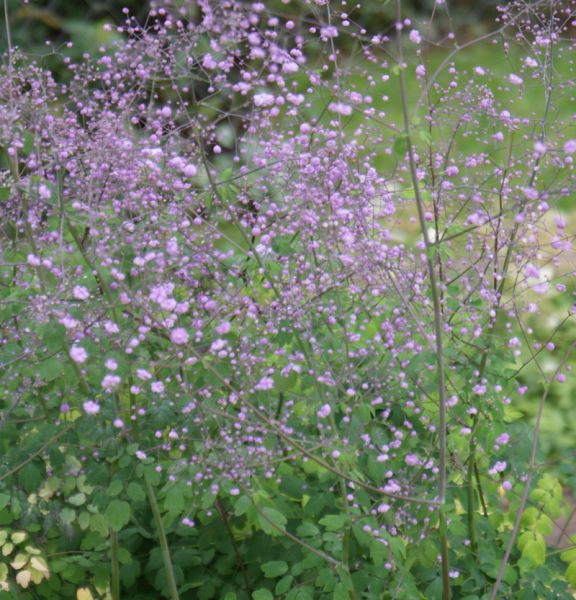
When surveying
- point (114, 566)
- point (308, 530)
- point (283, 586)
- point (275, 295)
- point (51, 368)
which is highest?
point (275, 295)

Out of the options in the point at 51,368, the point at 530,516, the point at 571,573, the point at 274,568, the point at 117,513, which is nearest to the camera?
the point at 51,368

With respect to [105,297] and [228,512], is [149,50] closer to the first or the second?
[105,297]

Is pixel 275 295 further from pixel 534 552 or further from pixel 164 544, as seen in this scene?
pixel 534 552

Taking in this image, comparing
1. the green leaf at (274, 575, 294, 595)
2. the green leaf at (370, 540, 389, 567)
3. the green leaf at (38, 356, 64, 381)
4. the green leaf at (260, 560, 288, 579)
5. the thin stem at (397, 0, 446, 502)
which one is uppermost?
the thin stem at (397, 0, 446, 502)

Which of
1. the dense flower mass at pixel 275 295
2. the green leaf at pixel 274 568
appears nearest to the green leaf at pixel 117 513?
the dense flower mass at pixel 275 295

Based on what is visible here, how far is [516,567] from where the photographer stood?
3111 mm

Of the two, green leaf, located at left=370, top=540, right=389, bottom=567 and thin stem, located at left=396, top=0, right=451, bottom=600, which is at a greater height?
thin stem, located at left=396, top=0, right=451, bottom=600

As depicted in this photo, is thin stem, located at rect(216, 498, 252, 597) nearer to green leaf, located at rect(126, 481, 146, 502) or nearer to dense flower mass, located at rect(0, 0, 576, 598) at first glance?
dense flower mass, located at rect(0, 0, 576, 598)

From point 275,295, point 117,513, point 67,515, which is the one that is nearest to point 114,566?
point 67,515

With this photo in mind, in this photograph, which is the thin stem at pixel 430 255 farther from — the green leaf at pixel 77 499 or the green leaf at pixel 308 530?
the green leaf at pixel 77 499

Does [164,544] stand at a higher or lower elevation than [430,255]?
lower

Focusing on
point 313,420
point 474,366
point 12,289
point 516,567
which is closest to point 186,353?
point 313,420

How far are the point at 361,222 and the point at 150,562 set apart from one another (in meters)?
1.26

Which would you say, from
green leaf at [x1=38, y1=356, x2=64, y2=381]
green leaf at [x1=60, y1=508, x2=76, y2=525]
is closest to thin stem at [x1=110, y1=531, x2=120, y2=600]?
green leaf at [x1=60, y1=508, x2=76, y2=525]
